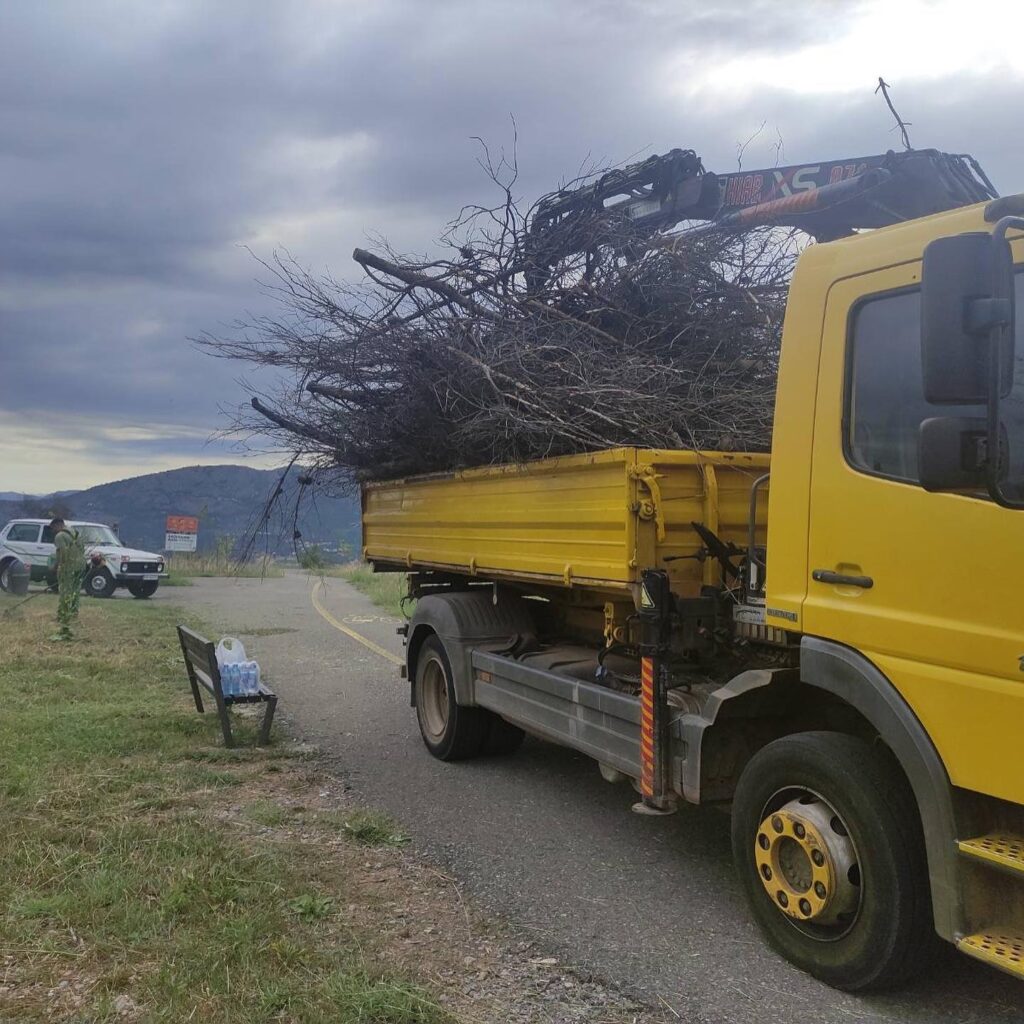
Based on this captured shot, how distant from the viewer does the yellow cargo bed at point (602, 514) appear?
179 inches

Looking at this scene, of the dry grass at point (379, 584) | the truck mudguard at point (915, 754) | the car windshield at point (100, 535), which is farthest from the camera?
the car windshield at point (100, 535)

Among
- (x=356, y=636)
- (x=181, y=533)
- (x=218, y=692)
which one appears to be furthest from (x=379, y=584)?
(x=218, y=692)

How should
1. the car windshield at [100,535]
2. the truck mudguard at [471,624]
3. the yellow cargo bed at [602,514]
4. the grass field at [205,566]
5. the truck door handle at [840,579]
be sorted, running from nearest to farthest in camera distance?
the truck door handle at [840,579]
the yellow cargo bed at [602,514]
the truck mudguard at [471,624]
the car windshield at [100,535]
the grass field at [205,566]

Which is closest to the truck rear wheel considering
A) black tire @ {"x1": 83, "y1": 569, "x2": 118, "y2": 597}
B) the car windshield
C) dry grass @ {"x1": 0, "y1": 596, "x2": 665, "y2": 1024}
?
dry grass @ {"x1": 0, "y1": 596, "x2": 665, "y2": 1024}

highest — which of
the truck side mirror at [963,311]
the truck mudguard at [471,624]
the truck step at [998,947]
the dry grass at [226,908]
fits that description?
the truck side mirror at [963,311]

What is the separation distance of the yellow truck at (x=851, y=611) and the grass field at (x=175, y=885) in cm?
150

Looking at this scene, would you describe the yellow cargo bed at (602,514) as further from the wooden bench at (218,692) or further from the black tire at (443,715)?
the wooden bench at (218,692)

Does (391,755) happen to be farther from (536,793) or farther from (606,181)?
(606,181)

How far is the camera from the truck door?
2.94 metres

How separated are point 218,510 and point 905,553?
109 feet

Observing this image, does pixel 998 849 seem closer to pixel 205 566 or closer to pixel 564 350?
pixel 564 350

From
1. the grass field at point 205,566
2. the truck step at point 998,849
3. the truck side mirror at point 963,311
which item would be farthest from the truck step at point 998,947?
the grass field at point 205,566

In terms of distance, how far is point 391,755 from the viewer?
713cm

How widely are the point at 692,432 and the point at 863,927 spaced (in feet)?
8.18
